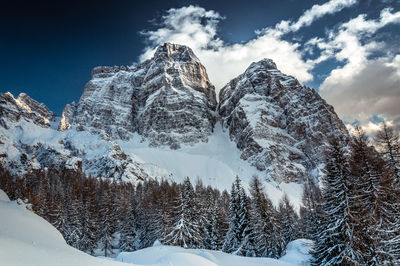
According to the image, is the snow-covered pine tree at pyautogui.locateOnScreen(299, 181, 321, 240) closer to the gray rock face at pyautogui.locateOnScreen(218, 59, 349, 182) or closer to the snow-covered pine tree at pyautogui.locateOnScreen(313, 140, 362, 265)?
the snow-covered pine tree at pyautogui.locateOnScreen(313, 140, 362, 265)

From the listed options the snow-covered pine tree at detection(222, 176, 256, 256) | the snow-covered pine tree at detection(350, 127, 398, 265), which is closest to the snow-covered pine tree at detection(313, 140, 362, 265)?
the snow-covered pine tree at detection(350, 127, 398, 265)

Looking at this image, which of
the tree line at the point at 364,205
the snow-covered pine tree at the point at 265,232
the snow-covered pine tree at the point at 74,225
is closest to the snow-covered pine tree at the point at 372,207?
the tree line at the point at 364,205

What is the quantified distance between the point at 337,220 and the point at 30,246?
17.6 metres

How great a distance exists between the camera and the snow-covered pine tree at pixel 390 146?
712 inches

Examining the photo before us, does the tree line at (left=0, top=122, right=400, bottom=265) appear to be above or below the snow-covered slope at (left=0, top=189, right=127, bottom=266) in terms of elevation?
above

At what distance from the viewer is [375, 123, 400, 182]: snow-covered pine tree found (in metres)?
18.1

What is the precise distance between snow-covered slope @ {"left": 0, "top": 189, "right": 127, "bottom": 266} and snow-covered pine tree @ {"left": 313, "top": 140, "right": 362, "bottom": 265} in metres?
14.2

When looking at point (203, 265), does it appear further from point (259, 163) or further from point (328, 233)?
point (259, 163)

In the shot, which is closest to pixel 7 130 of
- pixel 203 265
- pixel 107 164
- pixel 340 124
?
pixel 107 164

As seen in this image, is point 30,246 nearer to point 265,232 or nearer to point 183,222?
point 265,232

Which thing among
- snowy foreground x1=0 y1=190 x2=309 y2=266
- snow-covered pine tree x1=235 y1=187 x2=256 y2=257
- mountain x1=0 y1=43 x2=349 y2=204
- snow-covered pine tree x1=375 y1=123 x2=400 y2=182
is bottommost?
snowy foreground x1=0 y1=190 x2=309 y2=266

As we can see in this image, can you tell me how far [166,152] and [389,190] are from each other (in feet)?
538

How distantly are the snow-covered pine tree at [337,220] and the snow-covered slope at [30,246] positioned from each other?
1415cm

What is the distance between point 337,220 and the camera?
59.6 feet
